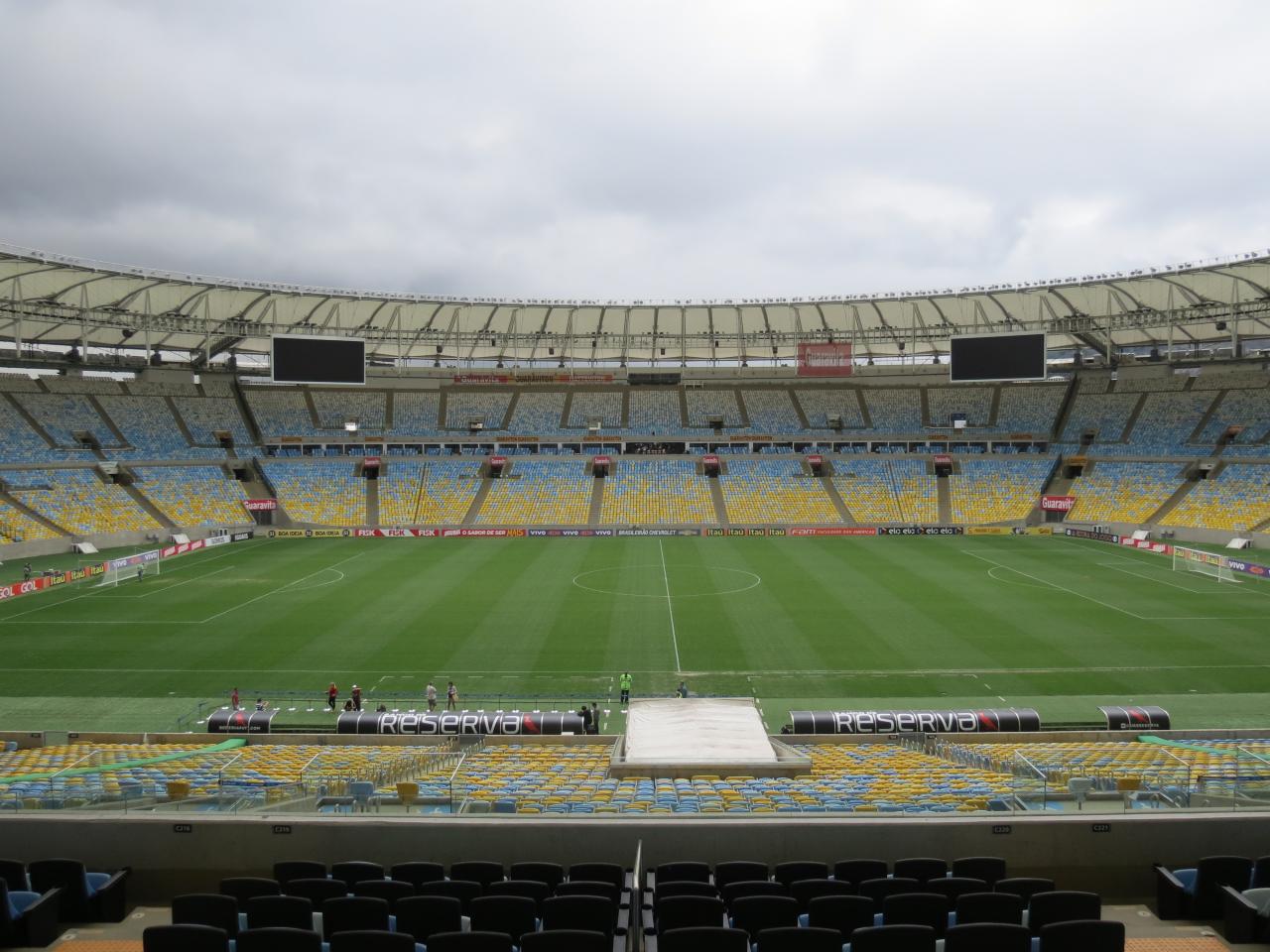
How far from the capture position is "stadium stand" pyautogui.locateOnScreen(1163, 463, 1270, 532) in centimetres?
5103

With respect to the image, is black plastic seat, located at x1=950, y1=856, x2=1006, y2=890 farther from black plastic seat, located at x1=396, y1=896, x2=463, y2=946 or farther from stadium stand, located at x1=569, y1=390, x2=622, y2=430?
stadium stand, located at x1=569, y1=390, x2=622, y2=430

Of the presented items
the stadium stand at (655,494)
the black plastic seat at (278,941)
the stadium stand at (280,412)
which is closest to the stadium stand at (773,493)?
the stadium stand at (655,494)

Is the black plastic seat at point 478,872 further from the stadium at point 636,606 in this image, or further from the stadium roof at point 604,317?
the stadium roof at point 604,317

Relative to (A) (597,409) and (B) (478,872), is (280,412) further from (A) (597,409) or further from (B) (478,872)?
(B) (478,872)

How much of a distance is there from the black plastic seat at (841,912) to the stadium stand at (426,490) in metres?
56.7

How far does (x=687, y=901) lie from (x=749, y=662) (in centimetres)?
2228

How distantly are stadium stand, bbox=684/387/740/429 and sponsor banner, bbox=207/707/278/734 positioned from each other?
2127 inches

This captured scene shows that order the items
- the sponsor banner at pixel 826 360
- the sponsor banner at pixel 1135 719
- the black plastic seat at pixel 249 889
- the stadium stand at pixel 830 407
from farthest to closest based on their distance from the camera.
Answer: the stadium stand at pixel 830 407, the sponsor banner at pixel 826 360, the sponsor banner at pixel 1135 719, the black plastic seat at pixel 249 889

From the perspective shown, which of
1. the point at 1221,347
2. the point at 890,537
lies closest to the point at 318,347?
the point at 890,537

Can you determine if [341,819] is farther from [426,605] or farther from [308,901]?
[426,605]

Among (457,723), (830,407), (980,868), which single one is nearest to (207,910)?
(980,868)

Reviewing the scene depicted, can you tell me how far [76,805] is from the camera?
24.3ft

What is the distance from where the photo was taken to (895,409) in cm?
7200

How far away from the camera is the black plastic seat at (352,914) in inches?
201
